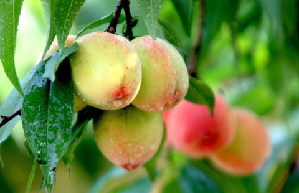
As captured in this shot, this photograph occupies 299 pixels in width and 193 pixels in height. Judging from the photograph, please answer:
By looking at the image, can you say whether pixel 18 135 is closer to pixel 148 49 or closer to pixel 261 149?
pixel 261 149

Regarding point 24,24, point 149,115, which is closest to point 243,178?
point 24,24

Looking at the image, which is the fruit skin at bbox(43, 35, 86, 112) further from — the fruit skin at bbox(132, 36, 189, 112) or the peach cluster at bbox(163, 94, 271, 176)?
the peach cluster at bbox(163, 94, 271, 176)

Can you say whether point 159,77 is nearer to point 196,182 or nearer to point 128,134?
point 128,134

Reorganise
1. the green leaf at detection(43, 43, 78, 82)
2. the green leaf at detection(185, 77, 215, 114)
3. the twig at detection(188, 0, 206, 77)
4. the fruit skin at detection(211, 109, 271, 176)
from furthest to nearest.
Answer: the fruit skin at detection(211, 109, 271, 176)
the twig at detection(188, 0, 206, 77)
the green leaf at detection(185, 77, 215, 114)
the green leaf at detection(43, 43, 78, 82)

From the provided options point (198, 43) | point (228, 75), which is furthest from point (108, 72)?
point (228, 75)

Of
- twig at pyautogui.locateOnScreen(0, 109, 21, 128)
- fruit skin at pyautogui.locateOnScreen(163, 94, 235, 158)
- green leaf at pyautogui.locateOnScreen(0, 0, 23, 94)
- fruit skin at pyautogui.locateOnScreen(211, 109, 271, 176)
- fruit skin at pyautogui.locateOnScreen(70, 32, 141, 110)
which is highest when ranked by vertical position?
green leaf at pyautogui.locateOnScreen(0, 0, 23, 94)

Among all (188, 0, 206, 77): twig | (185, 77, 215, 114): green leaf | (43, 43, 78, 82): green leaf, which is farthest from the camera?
(188, 0, 206, 77): twig

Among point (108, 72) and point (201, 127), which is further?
point (201, 127)

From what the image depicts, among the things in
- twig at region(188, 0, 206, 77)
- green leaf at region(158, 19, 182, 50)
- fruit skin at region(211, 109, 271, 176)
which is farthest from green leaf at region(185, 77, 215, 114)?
fruit skin at region(211, 109, 271, 176)
